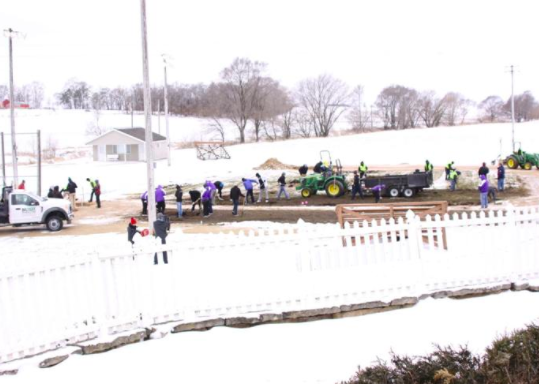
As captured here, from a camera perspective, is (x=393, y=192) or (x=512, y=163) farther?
(x=512, y=163)

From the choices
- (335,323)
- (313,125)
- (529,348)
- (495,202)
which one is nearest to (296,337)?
(335,323)

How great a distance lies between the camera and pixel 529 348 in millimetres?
6844

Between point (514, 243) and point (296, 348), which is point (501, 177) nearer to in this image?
point (514, 243)

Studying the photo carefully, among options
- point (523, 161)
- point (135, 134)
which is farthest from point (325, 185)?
point (135, 134)

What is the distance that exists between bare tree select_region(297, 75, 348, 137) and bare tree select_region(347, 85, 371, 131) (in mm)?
6210

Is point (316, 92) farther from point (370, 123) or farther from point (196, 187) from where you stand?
point (196, 187)

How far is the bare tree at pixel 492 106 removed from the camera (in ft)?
497

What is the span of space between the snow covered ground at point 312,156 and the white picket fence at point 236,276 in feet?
94.2

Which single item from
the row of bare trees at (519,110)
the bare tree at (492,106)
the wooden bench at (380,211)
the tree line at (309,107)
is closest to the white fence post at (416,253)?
the wooden bench at (380,211)

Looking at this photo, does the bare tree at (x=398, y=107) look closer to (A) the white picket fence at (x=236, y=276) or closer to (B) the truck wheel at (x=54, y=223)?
(B) the truck wheel at (x=54, y=223)

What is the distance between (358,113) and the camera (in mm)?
127938

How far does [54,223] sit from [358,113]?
362ft

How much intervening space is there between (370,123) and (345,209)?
386 ft

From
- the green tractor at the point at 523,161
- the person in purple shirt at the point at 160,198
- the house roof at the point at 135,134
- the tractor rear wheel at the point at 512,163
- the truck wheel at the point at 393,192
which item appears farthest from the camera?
the house roof at the point at 135,134
